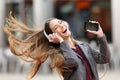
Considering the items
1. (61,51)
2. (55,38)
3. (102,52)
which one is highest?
(55,38)

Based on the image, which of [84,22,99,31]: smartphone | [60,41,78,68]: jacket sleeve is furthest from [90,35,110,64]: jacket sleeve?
[60,41,78,68]: jacket sleeve

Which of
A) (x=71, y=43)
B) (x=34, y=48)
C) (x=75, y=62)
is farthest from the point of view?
(x=34, y=48)

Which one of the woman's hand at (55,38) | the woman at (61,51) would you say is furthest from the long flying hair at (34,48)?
the woman's hand at (55,38)

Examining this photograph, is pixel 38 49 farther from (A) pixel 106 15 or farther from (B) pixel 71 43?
(A) pixel 106 15

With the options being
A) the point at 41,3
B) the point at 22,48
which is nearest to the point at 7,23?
the point at 22,48

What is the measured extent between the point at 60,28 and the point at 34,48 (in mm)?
419

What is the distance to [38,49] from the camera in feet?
17.5

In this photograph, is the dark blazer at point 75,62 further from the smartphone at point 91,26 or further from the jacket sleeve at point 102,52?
the smartphone at point 91,26

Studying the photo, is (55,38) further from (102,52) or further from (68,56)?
(102,52)

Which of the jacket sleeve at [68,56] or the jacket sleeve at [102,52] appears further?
the jacket sleeve at [102,52]

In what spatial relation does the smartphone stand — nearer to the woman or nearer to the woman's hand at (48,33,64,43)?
the woman

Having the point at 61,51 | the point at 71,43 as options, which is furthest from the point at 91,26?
the point at 61,51

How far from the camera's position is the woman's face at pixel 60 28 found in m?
5.09

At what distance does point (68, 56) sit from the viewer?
4996mm
